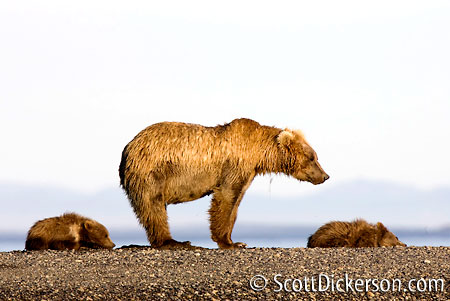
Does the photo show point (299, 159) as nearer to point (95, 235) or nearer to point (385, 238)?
point (385, 238)

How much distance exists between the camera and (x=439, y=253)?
10.5 metres

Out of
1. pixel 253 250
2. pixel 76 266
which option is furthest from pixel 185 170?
pixel 76 266

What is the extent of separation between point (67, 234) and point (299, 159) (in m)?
3.80

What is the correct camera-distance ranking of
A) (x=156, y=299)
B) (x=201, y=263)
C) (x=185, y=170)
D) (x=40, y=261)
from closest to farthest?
(x=156, y=299) → (x=201, y=263) → (x=40, y=261) → (x=185, y=170)

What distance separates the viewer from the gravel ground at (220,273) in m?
7.94

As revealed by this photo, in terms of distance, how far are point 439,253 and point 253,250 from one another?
253 centimetres

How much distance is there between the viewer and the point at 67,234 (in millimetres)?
11906

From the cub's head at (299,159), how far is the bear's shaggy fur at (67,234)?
10.3ft

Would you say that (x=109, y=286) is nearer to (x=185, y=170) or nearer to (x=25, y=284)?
(x=25, y=284)

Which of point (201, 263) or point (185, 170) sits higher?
point (185, 170)
